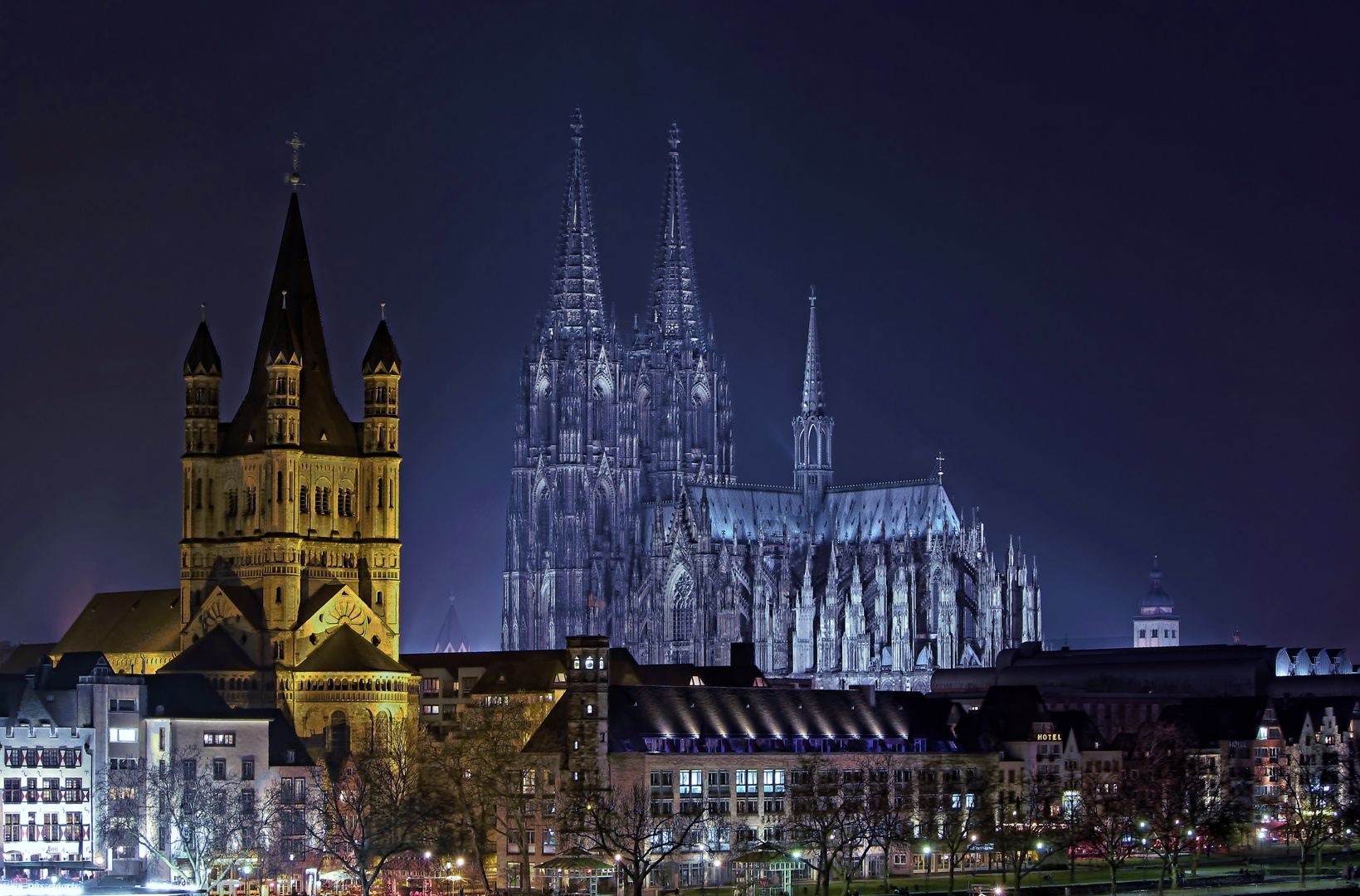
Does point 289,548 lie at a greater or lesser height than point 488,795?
greater

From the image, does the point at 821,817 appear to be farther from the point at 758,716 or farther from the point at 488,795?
the point at 488,795

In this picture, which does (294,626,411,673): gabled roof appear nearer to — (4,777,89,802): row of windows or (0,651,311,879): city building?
(0,651,311,879): city building

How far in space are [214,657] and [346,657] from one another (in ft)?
23.7

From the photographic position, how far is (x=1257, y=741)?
162750 mm

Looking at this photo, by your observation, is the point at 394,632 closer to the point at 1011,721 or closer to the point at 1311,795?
the point at 1011,721

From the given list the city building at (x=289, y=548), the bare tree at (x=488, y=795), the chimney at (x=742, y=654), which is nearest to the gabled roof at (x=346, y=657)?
the city building at (x=289, y=548)

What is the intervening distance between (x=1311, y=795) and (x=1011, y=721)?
697 inches

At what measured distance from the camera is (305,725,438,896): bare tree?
115m

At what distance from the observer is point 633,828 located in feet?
381

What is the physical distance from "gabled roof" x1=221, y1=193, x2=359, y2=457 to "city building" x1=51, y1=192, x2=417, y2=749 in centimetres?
11

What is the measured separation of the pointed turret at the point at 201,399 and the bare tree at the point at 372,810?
24.7 metres

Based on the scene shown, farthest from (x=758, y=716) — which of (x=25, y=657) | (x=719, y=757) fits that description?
(x=25, y=657)

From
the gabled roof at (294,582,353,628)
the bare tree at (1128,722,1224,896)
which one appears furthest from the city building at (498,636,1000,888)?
the gabled roof at (294,582,353,628)

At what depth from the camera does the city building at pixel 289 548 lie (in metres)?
141
